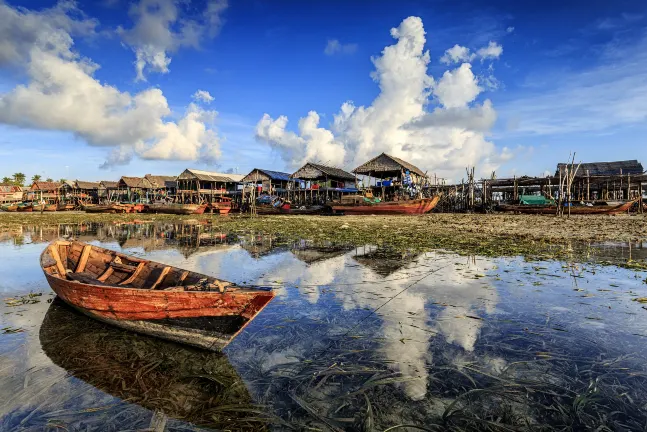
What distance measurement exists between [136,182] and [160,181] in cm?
341

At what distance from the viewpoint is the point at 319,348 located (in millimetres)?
4316

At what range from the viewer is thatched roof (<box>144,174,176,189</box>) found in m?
52.1

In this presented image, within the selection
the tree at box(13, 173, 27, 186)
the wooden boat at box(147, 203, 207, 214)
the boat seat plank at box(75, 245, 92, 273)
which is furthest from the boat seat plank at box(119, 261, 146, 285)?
the tree at box(13, 173, 27, 186)

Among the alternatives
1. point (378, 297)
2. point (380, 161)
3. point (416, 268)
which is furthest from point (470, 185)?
point (378, 297)

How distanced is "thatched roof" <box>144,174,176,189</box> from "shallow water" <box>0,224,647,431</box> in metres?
49.3

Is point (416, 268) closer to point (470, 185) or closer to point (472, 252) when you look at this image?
point (472, 252)

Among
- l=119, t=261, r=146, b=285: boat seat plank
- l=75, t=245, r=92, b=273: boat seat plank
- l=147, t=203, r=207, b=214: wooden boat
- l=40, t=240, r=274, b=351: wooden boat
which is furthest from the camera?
l=147, t=203, r=207, b=214: wooden boat

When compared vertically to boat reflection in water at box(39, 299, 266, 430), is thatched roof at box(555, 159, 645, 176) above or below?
above

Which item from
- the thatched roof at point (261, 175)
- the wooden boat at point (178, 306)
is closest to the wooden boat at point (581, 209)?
the thatched roof at point (261, 175)

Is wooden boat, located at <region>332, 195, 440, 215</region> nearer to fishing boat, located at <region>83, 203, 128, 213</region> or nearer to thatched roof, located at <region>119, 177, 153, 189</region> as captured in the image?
fishing boat, located at <region>83, 203, 128, 213</region>

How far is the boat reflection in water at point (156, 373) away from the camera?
3.08m

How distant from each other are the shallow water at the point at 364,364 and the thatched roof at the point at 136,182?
49264mm

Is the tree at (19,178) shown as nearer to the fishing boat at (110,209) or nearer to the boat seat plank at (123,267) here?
the fishing boat at (110,209)

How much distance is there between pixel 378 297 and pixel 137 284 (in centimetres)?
457
